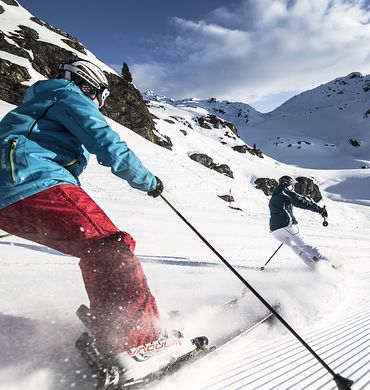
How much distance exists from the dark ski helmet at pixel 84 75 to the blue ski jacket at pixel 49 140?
7.8 inches

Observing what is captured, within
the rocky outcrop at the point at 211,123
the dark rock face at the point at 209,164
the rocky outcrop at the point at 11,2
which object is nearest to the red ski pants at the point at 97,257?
the dark rock face at the point at 209,164

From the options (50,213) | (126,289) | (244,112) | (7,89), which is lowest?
(126,289)

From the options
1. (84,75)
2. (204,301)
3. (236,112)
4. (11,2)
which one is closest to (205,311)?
(204,301)

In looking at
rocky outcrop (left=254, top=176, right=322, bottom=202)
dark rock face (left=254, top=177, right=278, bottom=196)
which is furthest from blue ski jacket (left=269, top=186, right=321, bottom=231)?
rocky outcrop (left=254, top=176, right=322, bottom=202)

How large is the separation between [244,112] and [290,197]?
183339mm

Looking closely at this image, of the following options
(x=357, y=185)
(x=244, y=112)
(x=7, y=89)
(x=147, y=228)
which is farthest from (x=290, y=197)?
(x=244, y=112)

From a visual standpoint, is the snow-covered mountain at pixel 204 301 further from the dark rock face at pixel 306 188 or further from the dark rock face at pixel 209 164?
the dark rock face at pixel 306 188

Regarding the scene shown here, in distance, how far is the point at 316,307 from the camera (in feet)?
14.9

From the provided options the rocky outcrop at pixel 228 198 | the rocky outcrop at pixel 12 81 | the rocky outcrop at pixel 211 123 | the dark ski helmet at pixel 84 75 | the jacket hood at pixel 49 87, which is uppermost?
the rocky outcrop at pixel 211 123

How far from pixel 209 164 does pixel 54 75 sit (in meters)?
19.5

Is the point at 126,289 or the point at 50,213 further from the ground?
the point at 50,213

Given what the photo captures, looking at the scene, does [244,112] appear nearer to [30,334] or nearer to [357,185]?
[357,185]

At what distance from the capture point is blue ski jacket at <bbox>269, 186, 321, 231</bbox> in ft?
21.7

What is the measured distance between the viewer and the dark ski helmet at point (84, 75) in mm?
2488
